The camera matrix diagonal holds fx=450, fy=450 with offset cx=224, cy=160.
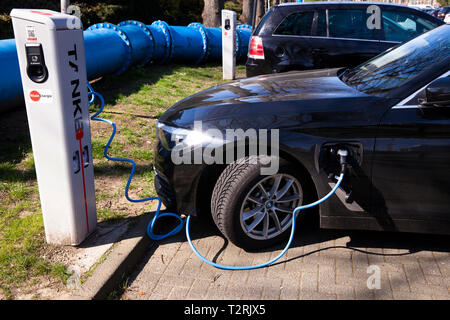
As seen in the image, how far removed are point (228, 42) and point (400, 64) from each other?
7.50 m

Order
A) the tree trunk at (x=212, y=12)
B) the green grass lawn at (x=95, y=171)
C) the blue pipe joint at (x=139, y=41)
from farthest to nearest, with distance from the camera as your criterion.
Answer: the tree trunk at (x=212, y=12) → the blue pipe joint at (x=139, y=41) → the green grass lawn at (x=95, y=171)

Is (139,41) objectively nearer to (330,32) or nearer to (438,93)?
(330,32)

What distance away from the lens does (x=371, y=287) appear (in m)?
3.01

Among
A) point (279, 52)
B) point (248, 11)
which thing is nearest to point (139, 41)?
point (279, 52)

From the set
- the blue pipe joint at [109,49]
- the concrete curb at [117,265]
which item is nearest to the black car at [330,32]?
the blue pipe joint at [109,49]

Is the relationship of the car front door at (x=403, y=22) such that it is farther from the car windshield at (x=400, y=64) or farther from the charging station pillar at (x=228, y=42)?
the charging station pillar at (x=228, y=42)

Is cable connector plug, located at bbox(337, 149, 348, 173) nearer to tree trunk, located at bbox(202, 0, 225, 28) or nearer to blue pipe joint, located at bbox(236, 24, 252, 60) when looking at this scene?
blue pipe joint, located at bbox(236, 24, 252, 60)

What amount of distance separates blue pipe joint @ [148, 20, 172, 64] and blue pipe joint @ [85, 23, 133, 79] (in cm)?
169

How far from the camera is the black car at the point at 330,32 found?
684cm

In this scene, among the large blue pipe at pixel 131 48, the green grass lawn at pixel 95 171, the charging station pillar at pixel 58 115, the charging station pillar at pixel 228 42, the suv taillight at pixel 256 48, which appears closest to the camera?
the charging station pillar at pixel 58 115

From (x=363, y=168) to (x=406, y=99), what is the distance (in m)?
0.55

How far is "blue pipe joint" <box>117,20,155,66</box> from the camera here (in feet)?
31.5

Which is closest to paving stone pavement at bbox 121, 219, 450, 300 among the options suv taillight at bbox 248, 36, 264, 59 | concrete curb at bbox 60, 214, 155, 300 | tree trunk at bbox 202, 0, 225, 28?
concrete curb at bbox 60, 214, 155, 300

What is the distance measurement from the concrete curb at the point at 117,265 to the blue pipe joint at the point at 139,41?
6.67 m
